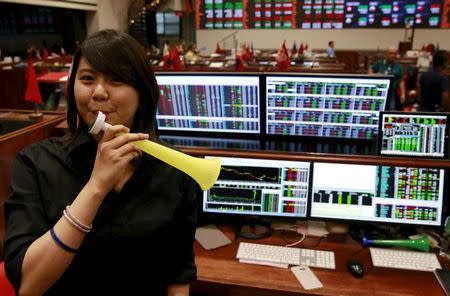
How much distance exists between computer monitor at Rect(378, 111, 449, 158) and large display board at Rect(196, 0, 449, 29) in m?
9.49

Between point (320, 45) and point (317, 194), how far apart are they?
385 inches

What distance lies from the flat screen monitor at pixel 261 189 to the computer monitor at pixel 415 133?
389mm

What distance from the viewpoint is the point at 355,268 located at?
1647 mm

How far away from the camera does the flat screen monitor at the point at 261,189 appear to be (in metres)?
1.86

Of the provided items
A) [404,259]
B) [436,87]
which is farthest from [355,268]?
[436,87]

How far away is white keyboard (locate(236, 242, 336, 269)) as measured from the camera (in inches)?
67.5

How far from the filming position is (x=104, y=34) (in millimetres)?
988

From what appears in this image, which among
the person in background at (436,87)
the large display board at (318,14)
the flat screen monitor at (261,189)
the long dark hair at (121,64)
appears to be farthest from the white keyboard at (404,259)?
the large display board at (318,14)

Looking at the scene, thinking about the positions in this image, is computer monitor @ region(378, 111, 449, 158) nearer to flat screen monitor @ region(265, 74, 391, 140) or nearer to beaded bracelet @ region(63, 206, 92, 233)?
flat screen monitor @ region(265, 74, 391, 140)

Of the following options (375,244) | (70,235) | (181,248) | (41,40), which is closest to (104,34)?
(70,235)

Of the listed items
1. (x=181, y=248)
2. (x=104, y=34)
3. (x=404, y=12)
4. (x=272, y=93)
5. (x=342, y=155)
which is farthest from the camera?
(x=404, y=12)

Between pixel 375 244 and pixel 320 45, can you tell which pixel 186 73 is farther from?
pixel 320 45

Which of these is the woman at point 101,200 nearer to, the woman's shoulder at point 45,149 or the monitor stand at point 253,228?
the woman's shoulder at point 45,149

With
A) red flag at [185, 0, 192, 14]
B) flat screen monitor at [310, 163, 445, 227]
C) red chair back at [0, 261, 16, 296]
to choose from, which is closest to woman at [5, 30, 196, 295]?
red chair back at [0, 261, 16, 296]
